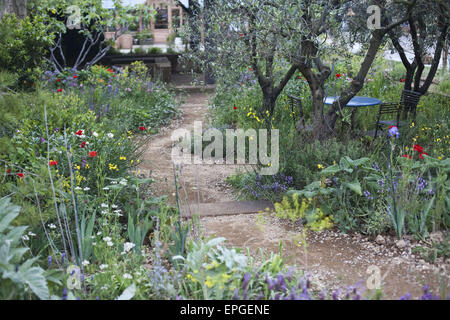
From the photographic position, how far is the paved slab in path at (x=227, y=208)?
4309 mm

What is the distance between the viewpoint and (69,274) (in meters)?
2.67

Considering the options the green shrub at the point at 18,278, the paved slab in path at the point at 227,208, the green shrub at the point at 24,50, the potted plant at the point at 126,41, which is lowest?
the paved slab in path at the point at 227,208

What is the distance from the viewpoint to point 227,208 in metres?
4.44

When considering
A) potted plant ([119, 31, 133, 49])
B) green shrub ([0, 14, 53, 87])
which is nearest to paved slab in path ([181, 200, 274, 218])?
green shrub ([0, 14, 53, 87])

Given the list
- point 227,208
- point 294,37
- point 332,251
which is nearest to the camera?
point 332,251

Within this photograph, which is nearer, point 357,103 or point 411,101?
point 357,103

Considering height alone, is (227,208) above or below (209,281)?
below

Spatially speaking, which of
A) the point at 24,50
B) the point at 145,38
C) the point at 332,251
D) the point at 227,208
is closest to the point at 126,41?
the point at 145,38

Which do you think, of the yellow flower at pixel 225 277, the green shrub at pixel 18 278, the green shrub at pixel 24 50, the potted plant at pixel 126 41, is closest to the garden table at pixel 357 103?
the green shrub at pixel 24 50

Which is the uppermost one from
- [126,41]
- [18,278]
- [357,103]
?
[126,41]

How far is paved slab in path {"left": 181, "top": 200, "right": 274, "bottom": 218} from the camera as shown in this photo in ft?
14.1

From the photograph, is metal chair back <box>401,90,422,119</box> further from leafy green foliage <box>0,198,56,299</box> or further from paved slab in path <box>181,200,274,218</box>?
leafy green foliage <box>0,198,56,299</box>

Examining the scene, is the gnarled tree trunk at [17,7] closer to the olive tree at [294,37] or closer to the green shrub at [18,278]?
the olive tree at [294,37]

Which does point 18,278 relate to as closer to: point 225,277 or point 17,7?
point 225,277
